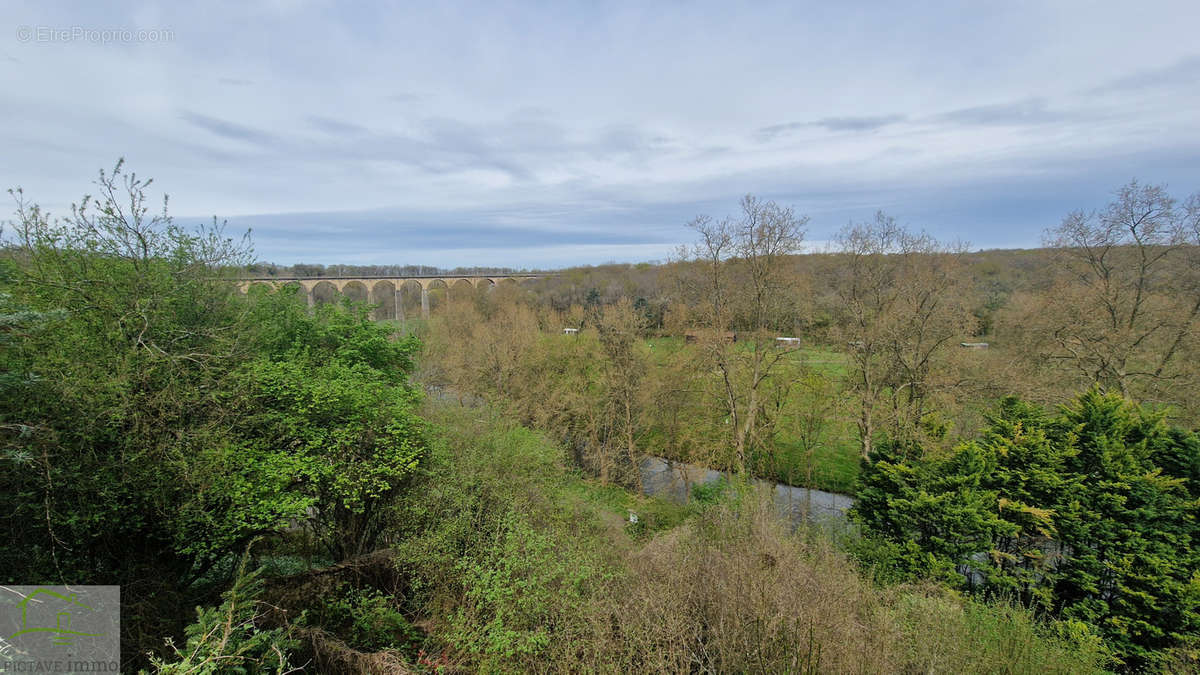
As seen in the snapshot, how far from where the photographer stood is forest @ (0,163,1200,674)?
6.00m

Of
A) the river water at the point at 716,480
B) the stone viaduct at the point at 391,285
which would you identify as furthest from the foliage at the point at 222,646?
the stone viaduct at the point at 391,285

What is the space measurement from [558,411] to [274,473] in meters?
14.5

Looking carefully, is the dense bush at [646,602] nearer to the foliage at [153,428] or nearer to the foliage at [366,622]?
the foliage at [366,622]

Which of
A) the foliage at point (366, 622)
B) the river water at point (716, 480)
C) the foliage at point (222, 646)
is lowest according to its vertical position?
the river water at point (716, 480)

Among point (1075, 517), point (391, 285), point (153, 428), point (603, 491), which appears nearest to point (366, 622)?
point (153, 428)

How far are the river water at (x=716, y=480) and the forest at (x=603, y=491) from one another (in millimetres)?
2411

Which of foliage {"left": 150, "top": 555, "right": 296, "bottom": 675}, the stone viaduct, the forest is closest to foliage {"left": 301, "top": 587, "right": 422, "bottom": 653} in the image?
the forest

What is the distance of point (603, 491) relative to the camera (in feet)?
60.3

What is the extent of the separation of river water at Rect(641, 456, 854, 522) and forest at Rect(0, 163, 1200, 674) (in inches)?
94.9

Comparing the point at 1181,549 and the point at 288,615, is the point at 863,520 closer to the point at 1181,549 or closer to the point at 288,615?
the point at 1181,549

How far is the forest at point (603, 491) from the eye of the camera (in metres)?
6.00

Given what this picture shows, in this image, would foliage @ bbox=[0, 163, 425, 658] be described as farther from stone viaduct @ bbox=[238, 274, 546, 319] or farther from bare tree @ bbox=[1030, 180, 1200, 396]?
stone viaduct @ bbox=[238, 274, 546, 319]

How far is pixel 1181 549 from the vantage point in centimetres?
923

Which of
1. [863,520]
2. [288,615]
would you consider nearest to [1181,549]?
[863,520]
